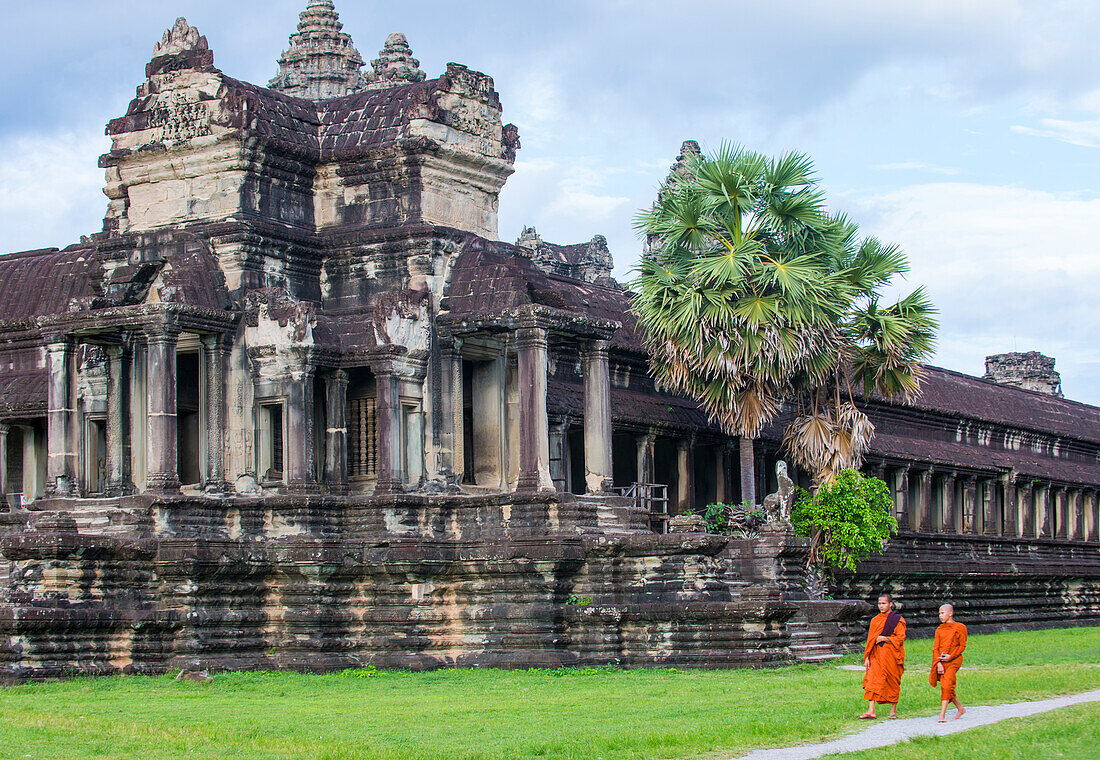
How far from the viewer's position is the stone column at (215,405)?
25.5 meters

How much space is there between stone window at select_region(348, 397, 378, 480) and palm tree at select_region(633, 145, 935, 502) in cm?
650

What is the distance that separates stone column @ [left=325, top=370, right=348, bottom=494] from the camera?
2598 cm

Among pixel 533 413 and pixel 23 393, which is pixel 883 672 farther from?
pixel 23 393

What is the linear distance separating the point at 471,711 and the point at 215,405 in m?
9.10

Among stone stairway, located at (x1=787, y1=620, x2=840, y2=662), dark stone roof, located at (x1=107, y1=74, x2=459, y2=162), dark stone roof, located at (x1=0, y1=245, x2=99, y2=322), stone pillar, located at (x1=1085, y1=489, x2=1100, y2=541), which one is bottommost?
stone stairway, located at (x1=787, y1=620, x2=840, y2=662)

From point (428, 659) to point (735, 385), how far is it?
9.04 meters

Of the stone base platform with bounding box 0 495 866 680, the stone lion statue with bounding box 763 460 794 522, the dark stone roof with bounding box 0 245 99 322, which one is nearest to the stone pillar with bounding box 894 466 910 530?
the stone lion statue with bounding box 763 460 794 522

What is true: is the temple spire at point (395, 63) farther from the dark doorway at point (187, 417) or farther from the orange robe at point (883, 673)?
the orange robe at point (883, 673)

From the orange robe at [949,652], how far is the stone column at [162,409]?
11.8m

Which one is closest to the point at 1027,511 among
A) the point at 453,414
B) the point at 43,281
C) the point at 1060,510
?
the point at 1060,510

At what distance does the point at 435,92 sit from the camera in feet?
89.0

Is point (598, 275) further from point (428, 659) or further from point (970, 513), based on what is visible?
point (428, 659)

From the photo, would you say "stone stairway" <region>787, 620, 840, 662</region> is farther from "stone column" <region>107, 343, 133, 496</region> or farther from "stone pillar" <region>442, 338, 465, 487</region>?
"stone column" <region>107, 343, 133, 496</region>

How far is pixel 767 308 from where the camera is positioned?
3030cm
